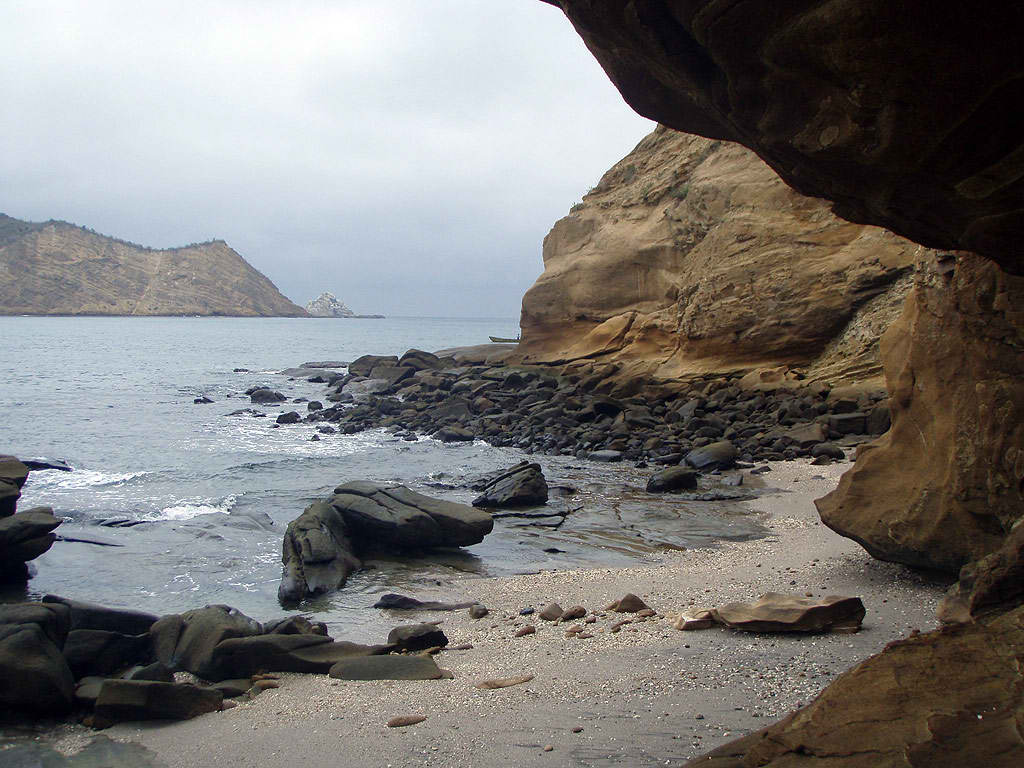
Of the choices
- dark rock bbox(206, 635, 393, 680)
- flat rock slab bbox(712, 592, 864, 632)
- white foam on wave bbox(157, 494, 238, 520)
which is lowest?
white foam on wave bbox(157, 494, 238, 520)

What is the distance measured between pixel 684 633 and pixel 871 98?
374 cm

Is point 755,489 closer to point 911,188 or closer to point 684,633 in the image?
point 684,633

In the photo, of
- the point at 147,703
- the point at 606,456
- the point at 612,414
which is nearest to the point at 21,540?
the point at 147,703

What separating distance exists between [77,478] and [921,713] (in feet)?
53.1

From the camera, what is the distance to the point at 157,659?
6250 millimetres

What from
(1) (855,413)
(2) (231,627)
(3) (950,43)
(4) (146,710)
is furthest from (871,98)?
(1) (855,413)

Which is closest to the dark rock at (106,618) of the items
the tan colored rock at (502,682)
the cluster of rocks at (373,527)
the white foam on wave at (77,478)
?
the cluster of rocks at (373,527)

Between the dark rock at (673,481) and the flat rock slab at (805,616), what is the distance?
7675mm

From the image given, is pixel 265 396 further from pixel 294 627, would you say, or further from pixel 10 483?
pixel 294 627

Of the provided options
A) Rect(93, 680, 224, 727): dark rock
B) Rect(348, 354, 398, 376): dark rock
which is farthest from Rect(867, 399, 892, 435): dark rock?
Rect(348, 354, 398, 376): dark rock

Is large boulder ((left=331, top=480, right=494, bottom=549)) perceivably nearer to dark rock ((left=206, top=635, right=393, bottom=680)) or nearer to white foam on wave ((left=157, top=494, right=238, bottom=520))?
white foam on wave ((left=157, top=494, right=238, bottom=520))

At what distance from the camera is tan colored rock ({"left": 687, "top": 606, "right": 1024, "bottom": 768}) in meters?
2.42

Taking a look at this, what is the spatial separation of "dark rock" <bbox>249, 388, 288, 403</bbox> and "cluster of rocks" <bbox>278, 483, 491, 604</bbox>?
21398 mm

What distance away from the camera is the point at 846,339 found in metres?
18.8
